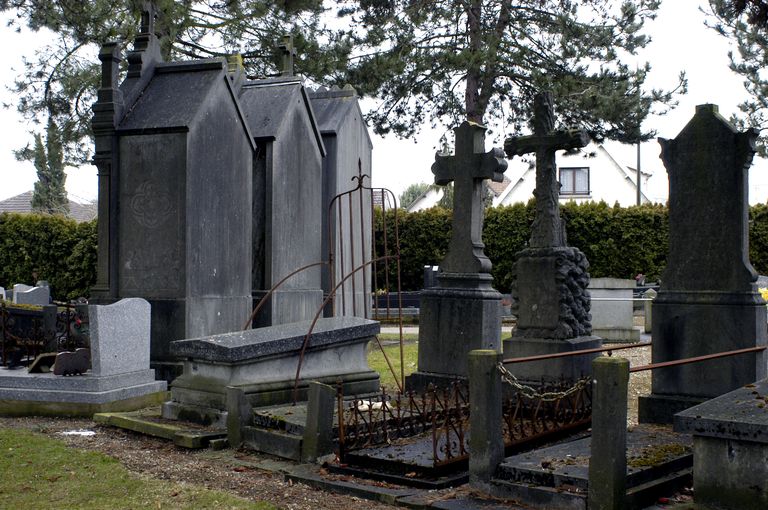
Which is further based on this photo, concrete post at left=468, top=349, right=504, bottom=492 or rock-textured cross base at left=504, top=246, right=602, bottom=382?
rock-textured cross base at left=504, top=246, right=602, bottom=382

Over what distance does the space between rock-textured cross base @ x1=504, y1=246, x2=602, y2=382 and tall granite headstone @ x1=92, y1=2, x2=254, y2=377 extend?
3.99m

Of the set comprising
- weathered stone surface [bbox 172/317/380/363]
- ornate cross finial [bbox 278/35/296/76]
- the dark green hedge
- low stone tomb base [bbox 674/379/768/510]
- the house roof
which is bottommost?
low stone tomb base [bbox 674/379/768/510]

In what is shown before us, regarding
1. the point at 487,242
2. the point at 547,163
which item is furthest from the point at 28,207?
the point at 547,163

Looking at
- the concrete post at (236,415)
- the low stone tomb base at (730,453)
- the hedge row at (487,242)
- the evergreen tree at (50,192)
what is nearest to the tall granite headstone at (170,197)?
the concrete post at (236,415)

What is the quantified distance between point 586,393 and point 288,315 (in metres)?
6.06

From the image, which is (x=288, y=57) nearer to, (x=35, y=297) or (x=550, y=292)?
(x=35, y=297)

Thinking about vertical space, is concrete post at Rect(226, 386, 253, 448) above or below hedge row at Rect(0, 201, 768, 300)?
below

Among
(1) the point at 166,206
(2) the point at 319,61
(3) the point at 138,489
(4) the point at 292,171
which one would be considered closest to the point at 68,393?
(1) the point at 166,206

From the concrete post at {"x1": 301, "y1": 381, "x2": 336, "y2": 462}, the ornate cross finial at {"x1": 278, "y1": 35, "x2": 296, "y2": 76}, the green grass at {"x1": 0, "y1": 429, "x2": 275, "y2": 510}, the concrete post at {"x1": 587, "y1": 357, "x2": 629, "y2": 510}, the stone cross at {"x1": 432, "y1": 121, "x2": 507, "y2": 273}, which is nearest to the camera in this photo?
the concrete post at {"x1": 587, "y1": 357, "x2": 629, "y2": 510}

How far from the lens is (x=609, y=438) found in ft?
16.5

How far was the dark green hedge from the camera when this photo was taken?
27.3 m

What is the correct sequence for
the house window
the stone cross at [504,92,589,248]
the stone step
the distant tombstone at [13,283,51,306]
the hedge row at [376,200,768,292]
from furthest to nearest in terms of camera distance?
the house window, the hedge row at [376,200,768,292], the distant tombstone at [13,283,51,306], the stone cross at [504,92,589,248], the stone step

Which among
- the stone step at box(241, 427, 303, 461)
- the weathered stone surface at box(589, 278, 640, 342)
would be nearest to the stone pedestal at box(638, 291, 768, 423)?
the stone step at box(241, 427, 303, 461)

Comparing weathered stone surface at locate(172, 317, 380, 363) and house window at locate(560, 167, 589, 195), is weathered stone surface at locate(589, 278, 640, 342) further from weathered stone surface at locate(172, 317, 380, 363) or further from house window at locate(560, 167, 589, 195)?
house window at locate(560, 167, 589, 195)
